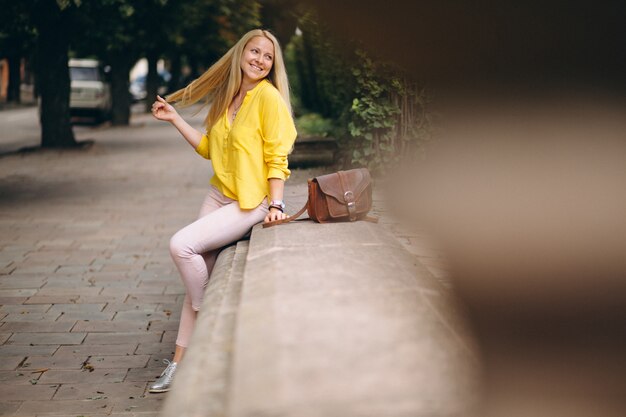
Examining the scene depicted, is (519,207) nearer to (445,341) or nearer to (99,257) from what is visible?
(445,341)

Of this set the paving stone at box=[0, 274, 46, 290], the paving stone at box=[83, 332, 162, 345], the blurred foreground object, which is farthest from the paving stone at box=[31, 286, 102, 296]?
the blurred foreground object

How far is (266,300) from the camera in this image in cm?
244

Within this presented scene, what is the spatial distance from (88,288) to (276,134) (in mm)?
2794

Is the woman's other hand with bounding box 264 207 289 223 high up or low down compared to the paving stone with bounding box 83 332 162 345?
up

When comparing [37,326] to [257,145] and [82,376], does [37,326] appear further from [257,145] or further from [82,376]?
[257,145]

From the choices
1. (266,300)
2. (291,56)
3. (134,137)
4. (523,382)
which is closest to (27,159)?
(134,137)

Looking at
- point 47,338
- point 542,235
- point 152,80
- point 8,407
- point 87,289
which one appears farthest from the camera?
point 152,80

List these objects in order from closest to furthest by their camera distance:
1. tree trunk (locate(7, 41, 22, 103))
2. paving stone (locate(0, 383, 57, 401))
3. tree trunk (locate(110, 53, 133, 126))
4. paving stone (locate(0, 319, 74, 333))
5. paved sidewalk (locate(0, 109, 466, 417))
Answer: paving stone (locate(0, 383, 57, 401)), paved sidewalk (locate(0, 109, 466, 417)), paving stone (locate(0, 319, 74, 333)), tree trunk (locate(110, 53, 133, 126)), tree trunk (locate(7, 41, 22, 103))

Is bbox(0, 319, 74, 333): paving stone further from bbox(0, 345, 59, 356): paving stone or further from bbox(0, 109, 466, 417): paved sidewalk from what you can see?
bbox(0, 345, 59, 356): paving stone

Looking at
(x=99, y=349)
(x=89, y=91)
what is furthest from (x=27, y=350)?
(x=89, y=91)

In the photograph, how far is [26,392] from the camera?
423 centimetres

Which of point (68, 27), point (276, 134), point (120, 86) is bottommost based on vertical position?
point (120, 86)

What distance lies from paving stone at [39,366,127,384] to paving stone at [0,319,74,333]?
83cm

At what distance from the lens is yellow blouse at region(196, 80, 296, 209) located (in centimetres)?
445
